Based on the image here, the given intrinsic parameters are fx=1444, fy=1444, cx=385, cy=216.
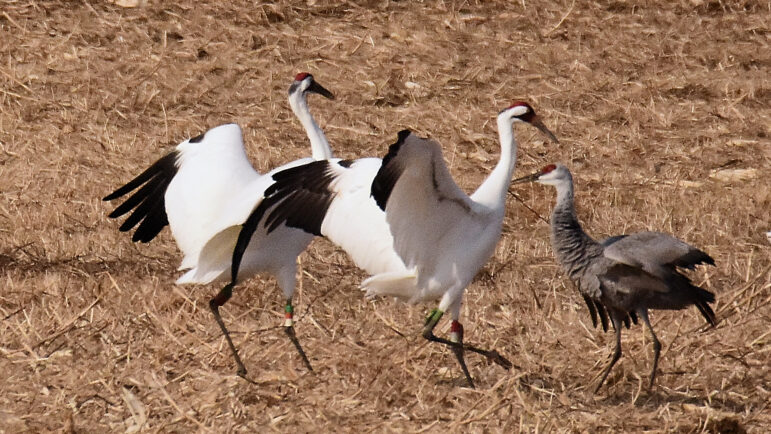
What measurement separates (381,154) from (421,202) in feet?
13.8

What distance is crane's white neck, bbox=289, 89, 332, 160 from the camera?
7.16 m

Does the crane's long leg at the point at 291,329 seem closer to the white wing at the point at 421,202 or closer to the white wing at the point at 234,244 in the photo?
the white wing at the point at 234,244

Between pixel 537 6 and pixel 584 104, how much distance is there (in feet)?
5.58

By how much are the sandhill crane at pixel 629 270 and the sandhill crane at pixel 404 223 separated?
1.00 ft

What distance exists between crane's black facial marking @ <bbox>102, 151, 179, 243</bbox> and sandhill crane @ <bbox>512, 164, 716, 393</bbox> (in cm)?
201

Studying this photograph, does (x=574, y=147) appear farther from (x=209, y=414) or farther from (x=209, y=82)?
(x=209, y=414)

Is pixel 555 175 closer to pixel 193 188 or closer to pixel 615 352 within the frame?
pixel 615 352

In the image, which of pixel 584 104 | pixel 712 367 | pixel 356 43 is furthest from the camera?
pixel 356 43

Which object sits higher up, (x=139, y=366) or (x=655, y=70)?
(x=139, y=366)

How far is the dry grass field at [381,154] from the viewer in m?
5.54

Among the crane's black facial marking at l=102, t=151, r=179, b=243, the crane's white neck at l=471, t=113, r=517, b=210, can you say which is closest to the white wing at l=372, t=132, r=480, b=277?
the crane's white neck at l=471, t=113, r=517, b=210

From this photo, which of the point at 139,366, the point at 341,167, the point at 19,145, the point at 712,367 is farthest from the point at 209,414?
the point at 19,145

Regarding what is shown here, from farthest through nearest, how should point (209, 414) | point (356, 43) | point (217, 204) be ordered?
point (356, 43)
point (217, 204)
point (209, 414)

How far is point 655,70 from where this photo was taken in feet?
36.8
